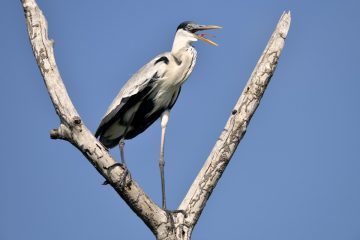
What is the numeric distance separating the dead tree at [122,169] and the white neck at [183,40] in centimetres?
162

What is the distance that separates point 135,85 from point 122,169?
1.76 meters

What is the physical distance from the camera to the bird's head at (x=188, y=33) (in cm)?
788

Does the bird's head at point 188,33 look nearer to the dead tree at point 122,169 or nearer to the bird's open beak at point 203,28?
the bird's open beak at point 203,28

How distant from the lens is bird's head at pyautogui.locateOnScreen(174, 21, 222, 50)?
25.9ft

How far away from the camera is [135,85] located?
287 inches

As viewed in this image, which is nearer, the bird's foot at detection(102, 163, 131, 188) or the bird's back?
the bird's foot at detection(102, 163, 131, 188)

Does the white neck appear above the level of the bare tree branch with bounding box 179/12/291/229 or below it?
above

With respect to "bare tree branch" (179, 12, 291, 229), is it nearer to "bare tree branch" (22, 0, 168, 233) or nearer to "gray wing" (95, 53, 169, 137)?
"bare tree branch" (22, 0, 168, 233)

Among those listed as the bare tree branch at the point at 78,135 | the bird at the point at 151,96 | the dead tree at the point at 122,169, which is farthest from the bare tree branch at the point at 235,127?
the bird at the point at 151,96

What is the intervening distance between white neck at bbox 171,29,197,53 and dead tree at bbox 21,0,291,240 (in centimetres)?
162

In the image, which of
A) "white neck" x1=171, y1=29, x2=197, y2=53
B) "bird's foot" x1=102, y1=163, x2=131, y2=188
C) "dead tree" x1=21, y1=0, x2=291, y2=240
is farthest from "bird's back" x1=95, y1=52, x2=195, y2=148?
"bird's foot" x1=102, y1=163, x2=131, y2=188

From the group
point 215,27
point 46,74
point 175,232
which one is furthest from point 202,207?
point 215,27

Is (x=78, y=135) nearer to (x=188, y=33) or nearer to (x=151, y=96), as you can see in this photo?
(x=151, y=96)

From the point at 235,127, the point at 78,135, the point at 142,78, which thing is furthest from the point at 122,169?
the point at 142,78
